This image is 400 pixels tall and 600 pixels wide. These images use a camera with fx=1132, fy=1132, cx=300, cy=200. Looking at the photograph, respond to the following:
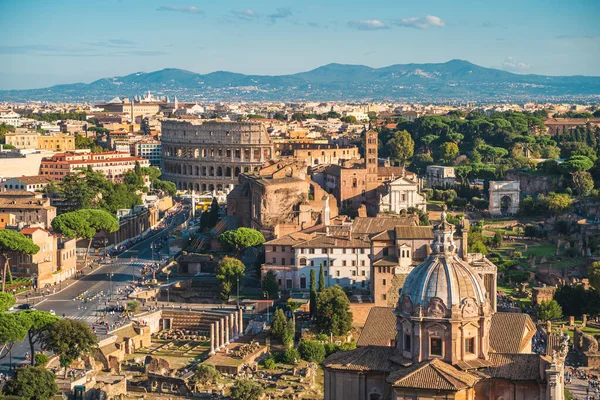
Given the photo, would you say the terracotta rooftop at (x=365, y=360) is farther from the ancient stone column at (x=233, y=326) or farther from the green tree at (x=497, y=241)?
the green tree at (x=497, y=241)

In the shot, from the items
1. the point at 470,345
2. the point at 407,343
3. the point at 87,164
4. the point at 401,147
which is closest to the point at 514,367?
the point at 470,345

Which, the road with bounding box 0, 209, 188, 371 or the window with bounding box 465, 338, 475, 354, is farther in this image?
the road with bounding box 0, 209, 188, 371

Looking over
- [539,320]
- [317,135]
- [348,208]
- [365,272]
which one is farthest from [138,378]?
[317,135]

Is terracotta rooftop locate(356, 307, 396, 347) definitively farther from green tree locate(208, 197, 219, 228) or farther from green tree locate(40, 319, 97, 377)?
green tree locate(208, 197, 219, 228)

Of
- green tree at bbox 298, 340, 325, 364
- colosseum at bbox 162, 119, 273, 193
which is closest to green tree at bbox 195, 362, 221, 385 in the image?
green tree at bbox 298, 340, 325, 364

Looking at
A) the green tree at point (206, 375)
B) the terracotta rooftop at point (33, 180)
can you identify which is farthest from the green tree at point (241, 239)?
the terracotta rooftop at point (33, 180)

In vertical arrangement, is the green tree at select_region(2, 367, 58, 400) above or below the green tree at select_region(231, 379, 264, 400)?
above

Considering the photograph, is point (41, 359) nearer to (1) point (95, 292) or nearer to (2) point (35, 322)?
(2) point (35, 322)
